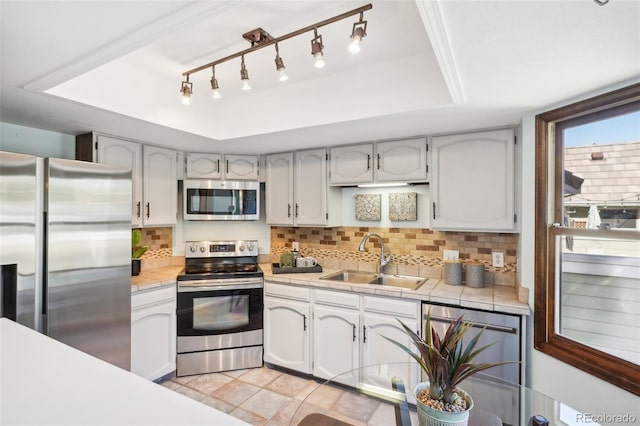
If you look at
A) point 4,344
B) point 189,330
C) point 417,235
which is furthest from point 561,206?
point 189,330

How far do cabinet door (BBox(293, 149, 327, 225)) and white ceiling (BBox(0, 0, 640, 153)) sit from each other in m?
0.18

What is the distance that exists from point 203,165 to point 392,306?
223 cm

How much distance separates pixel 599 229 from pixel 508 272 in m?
1.02

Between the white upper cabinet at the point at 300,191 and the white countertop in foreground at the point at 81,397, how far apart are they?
2.28m

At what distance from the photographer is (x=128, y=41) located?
1.30 metres

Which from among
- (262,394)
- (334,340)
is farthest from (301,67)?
(262,394)

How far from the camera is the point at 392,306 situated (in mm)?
2492

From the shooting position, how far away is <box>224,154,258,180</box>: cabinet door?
3.37 metres

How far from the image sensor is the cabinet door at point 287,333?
2879mm

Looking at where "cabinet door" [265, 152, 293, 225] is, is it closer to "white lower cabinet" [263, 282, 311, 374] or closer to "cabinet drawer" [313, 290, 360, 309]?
"white lower cabinet" [263, 282, 311, 374]

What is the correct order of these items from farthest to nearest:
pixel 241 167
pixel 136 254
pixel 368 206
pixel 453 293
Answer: pixel 241 167, pixel 368 206, pixel 136 254, pixel 453 293

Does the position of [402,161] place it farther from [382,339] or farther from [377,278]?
[382,339]

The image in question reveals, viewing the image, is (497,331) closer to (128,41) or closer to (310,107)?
(310,107)

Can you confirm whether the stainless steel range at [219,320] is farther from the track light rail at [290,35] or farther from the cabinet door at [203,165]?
the track light rail at [290,35]
